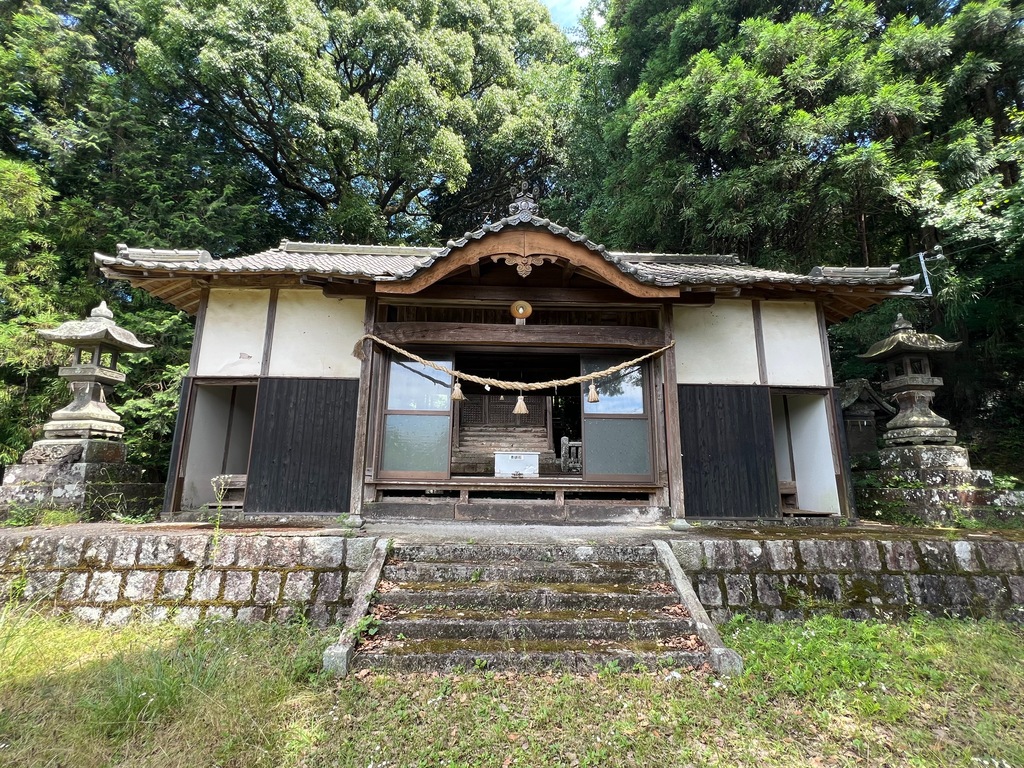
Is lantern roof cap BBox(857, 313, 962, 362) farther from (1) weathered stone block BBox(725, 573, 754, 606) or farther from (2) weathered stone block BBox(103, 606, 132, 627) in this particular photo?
(2) weathered stone block BBox(103, 606, 132, 627)

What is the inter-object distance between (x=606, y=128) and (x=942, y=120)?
7.44m

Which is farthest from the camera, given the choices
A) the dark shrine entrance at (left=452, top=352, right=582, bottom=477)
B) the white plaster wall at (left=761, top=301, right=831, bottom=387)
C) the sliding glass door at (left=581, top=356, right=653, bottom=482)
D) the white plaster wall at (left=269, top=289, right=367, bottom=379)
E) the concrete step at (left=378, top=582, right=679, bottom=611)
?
the dark shrine entrance at (left=452, top=352, right=582, bottom=477)

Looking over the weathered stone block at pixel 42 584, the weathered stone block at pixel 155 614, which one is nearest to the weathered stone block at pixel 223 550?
the weathered stone block at pixel 155 614

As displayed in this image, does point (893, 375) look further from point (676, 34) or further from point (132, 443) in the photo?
point (132, 443)

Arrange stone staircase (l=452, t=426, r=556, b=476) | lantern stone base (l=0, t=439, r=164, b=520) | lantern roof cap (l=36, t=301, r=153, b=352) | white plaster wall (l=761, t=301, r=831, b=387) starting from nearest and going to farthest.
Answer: lantern stone base (l=0, t=439, r=164, b=520), lantern roof cap (l=36, t=301, r=153, b=352), white plaster wall (l=761, t=301, r=831, b=387), stone staircase (l=452, t=426, r=556, b=476)

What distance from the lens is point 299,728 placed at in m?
2.71

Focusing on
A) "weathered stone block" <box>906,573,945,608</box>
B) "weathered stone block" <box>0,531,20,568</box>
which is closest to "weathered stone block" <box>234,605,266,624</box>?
"weathered stone block" <box>0,531,20,568</box>

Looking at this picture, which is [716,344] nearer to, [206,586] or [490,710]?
[490,710]

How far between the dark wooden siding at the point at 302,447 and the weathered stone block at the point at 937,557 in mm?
6424

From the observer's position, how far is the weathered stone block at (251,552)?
4.23 metres

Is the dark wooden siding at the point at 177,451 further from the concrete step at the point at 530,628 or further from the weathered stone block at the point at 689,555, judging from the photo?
the weathered stone block at the point at 689,555

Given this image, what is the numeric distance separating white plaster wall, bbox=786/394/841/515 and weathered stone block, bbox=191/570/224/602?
304 inches

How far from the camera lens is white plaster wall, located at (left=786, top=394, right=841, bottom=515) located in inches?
280

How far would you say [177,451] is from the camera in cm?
673
